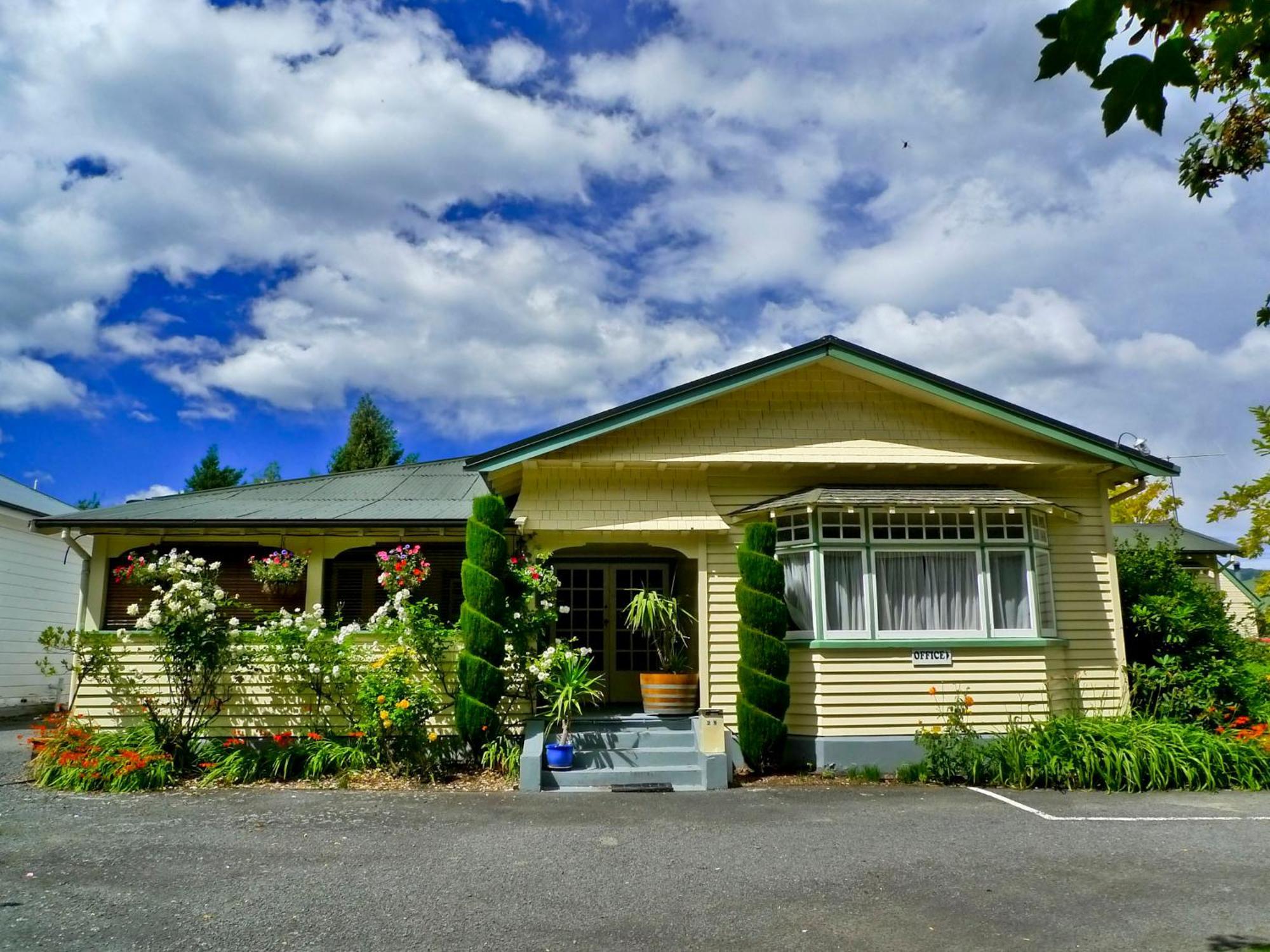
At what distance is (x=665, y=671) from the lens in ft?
37.1

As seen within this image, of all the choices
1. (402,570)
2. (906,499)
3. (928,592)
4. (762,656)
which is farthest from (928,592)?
(402,570)

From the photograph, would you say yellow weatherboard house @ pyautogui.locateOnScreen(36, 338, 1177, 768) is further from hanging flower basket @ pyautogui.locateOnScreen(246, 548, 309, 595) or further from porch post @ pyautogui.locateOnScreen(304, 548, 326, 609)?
hanging flower basket @ pyautogui.locateOnScreen(246, 548, 309, 595)

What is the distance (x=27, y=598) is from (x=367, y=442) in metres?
15.0

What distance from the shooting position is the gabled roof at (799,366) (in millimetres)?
10977

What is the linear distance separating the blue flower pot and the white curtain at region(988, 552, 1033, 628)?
5341 millimetres

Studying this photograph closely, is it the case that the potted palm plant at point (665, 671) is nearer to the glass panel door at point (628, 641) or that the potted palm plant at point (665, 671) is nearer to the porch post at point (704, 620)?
the porch post at point (704, 620)

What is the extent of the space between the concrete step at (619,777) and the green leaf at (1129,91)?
27.4 feet

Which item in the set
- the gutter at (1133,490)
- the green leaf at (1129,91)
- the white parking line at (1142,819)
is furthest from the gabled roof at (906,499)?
the green leaf at (1129,91)

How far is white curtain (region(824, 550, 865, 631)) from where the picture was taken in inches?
420

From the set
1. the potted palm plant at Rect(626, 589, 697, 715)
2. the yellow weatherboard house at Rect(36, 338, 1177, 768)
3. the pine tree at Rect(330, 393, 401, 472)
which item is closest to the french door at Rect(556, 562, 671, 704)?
the yellow weatherboard house at Rect(36, 338, 1177, 768)

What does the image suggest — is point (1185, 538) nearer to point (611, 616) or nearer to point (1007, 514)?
point (1007, 514)

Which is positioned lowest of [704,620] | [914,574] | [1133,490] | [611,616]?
[704,620]

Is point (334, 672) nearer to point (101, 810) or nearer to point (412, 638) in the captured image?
point (412, 638)

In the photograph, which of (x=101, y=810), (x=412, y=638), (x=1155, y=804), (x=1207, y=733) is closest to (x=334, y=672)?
(x=412, y=638)
